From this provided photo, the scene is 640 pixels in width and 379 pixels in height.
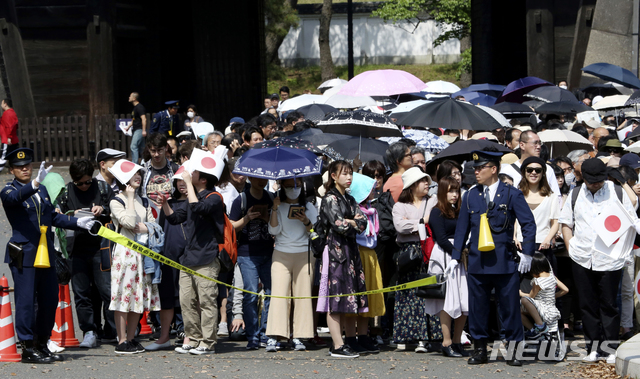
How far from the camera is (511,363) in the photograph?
743 centimetres

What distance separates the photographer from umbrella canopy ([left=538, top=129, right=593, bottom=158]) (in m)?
11.5

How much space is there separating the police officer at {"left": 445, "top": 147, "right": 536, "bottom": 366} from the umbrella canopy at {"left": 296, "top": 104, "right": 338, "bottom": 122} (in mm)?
7411

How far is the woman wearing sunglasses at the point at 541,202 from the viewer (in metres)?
8.41

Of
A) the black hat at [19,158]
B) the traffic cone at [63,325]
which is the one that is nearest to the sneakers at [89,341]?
the traffic cone at [63,325]

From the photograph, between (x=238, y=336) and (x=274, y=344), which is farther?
(x=238, y=336)

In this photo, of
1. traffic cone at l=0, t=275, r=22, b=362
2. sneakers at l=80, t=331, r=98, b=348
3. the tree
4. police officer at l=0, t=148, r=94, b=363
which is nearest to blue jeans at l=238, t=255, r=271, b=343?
sneakers at l=80, t=331, r=98, b=348

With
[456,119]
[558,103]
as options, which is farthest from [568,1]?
[456,119]

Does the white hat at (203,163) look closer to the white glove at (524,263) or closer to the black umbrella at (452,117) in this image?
the white glove at (524,263)

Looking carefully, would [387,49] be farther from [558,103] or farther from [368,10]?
[558,103]

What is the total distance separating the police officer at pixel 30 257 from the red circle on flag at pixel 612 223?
4.65 m

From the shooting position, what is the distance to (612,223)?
25.3 feet

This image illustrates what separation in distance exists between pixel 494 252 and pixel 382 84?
5537 mm

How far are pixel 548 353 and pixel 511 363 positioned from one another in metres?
0.58

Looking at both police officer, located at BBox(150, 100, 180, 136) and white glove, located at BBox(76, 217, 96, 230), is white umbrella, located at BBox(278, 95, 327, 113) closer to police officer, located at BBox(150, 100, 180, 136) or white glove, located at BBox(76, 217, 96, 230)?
police officer, located at BBox(150, 100, 180, 136)
